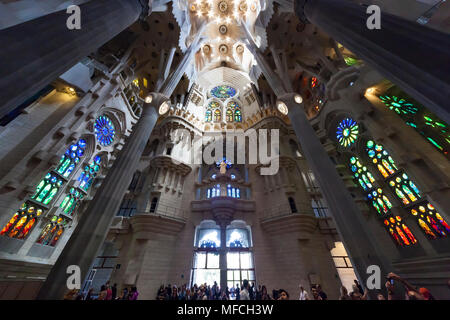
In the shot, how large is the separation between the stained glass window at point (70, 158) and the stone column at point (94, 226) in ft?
20.8

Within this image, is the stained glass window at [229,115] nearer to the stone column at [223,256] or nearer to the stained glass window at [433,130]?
the stone column at [223,256]

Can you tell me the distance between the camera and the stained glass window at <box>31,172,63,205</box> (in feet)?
29.0

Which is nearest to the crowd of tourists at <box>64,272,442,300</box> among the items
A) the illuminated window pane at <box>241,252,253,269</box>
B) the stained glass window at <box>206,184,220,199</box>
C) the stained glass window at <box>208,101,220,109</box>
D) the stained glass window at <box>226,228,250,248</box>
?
the illuminated window pane at <box>241,252,253,269</box>

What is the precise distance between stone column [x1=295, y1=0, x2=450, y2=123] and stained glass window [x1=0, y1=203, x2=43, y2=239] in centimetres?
1505

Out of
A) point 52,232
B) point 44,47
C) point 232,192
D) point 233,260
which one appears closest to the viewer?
point 44,47

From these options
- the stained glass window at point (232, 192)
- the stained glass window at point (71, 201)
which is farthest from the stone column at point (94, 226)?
the stained glass window at point (232, 192)

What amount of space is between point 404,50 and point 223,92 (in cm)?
1909

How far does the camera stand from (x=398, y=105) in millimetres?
9719

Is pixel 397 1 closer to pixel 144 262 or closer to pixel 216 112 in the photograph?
pixel 216 112

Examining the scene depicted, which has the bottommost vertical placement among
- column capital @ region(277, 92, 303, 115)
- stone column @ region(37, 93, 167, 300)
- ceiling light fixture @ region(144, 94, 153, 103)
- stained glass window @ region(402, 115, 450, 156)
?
stone column @ region(37, 93, 167, 300)

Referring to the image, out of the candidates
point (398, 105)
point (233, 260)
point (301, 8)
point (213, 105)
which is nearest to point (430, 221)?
point (398, 105)

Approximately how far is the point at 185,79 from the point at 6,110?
1634cm

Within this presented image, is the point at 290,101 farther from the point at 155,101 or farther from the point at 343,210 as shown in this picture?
the point at 155,101

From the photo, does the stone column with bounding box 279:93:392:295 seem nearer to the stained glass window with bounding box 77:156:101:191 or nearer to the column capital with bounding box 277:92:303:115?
the column capital with bounding box 277:92:303:115
